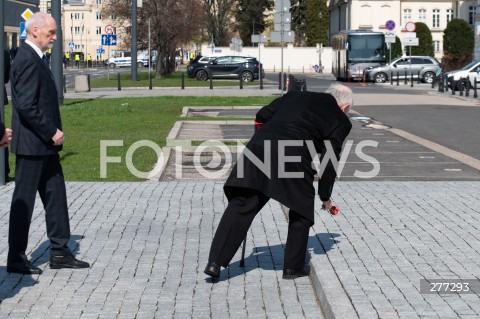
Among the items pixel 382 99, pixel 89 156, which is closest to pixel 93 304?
pixel 89 156

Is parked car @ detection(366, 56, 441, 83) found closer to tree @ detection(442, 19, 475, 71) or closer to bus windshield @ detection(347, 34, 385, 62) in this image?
bus windshield @ detection(347, 34, 385, 62)

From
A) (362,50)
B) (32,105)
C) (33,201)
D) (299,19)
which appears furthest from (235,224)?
(299,19)

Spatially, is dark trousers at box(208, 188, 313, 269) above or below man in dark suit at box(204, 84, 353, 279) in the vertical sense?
below

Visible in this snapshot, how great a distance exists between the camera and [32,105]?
805 cm

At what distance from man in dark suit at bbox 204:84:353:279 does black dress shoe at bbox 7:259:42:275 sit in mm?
1316

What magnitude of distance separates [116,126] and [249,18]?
107435mm

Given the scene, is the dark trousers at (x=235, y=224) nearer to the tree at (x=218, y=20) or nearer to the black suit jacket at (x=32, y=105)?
the black suit jacket at (x=32, y=105)

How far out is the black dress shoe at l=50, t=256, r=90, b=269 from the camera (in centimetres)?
843

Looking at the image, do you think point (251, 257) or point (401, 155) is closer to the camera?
point (251, 257)

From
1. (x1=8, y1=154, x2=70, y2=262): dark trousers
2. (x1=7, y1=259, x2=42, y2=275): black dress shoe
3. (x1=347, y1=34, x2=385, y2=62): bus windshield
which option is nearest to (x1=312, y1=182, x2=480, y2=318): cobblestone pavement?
(x1=8, y1=154, x2=70, y2=262): dark trousers

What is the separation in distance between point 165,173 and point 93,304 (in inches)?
313

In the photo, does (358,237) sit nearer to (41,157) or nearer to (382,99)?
(41,157)

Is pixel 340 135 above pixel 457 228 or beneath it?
above

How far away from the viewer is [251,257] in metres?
8.95
